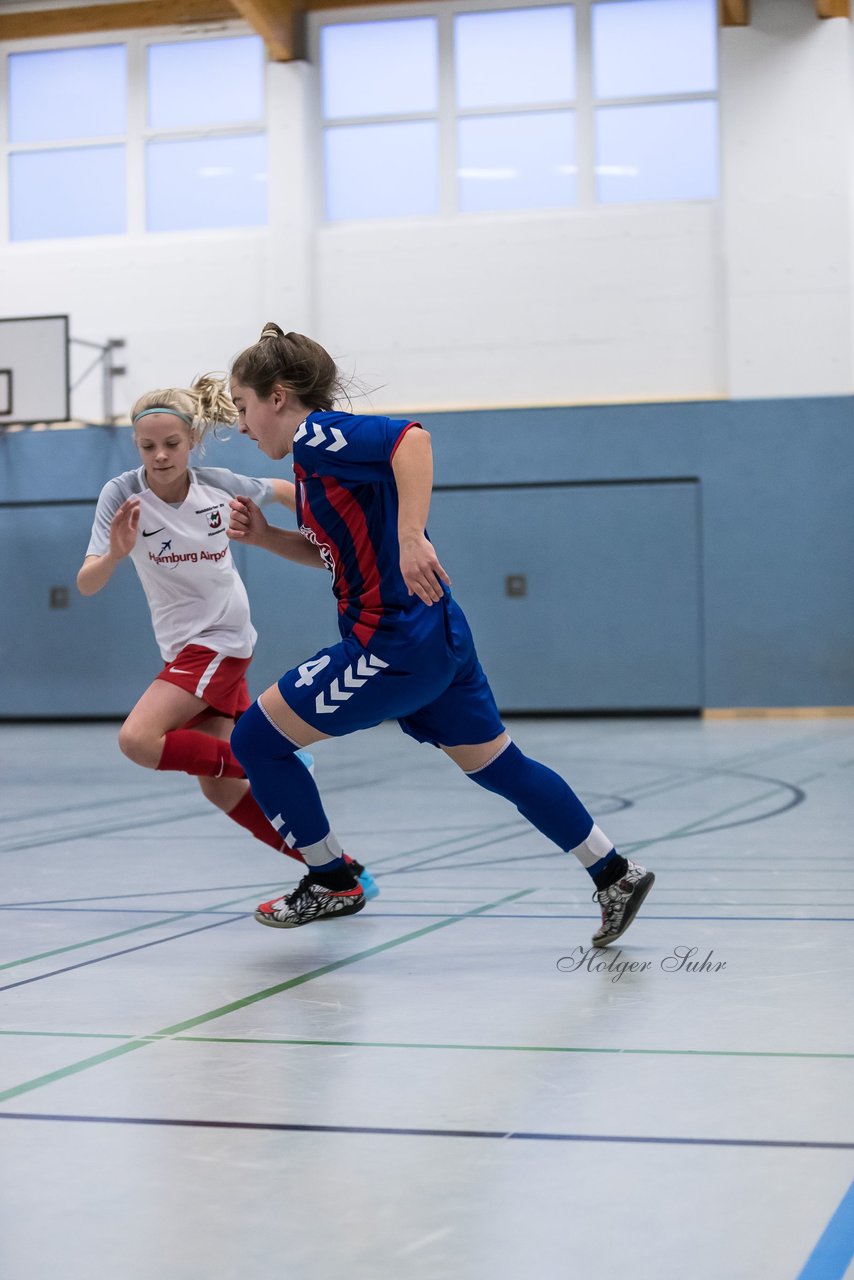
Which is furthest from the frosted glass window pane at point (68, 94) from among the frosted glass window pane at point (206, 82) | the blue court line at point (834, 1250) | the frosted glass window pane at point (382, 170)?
the blue court line at point (834, 1250)

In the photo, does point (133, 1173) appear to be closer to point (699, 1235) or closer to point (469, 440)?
point (699, 1235)

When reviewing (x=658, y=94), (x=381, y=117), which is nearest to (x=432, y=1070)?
(x=658, y=94)

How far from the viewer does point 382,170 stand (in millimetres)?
14719

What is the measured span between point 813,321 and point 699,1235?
12.9 meters

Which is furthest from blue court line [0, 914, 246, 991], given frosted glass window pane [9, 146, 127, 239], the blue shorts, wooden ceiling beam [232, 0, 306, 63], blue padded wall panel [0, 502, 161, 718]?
frosted glass window pane [9, 146, 127, 239]

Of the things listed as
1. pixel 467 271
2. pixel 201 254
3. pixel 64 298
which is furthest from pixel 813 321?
pixel 64 298

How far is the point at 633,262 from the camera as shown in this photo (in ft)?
46.3

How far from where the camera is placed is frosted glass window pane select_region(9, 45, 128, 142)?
598 inches

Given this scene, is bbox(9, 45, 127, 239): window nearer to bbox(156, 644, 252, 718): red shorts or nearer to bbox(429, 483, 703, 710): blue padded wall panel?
bbox(429, 483, 703, 710): blue padded wall panel

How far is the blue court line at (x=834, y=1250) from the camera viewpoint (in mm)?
1564

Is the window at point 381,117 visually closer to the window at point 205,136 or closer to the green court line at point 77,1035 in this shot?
the window at point 205,136

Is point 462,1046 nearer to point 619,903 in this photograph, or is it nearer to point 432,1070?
point 432,1070

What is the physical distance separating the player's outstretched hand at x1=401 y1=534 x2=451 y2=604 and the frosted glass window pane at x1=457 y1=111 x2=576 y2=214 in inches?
470

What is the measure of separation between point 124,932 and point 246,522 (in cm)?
101
